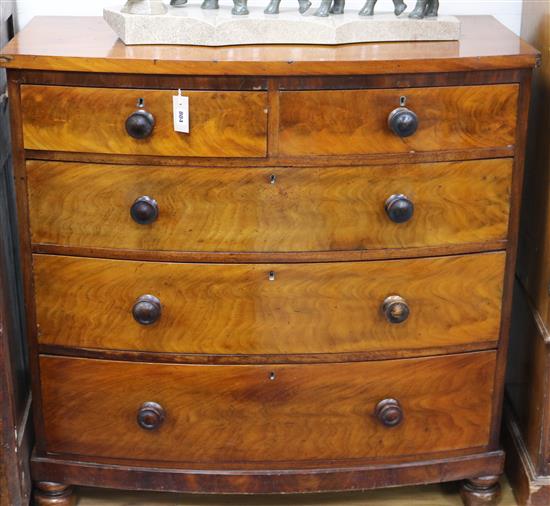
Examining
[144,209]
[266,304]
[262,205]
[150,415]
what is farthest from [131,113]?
[150,415]

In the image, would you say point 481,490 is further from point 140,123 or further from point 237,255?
point 140,123

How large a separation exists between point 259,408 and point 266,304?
0.79ft

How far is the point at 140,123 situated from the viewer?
2.04 m

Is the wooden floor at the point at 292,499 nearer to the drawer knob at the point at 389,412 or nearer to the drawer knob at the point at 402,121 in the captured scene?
the drawer knob at the point at 389,412

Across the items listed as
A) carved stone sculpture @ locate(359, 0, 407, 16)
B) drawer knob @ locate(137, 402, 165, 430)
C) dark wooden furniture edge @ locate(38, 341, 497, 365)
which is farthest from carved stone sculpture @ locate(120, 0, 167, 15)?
drawer knob @ locate(137, 402, 165, 430)

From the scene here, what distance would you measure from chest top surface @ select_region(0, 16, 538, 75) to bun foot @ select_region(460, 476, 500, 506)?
3.13 ft

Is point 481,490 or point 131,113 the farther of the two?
point 481,490

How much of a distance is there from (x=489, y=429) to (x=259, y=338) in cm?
57

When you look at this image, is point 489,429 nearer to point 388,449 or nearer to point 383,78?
point 388,449

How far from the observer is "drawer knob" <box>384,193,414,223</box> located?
2119 mm

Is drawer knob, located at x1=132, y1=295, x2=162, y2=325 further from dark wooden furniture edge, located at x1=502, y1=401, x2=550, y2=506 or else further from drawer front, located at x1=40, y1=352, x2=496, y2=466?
dark wooden furniture edge, located at x1=502, y1=401, x2=550, y2=506

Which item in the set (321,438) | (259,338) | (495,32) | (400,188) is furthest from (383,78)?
(321,438)

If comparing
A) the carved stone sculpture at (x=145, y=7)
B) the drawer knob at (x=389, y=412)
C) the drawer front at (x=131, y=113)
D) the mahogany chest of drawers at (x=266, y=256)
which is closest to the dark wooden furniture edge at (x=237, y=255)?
the mahogany chest of drawers at (x=266, y=256)

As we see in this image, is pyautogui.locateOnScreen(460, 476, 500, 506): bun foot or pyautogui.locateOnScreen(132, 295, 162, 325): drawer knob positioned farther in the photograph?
pyautogui.locateOnScreen(460, 476, 500, 506): bun foot
